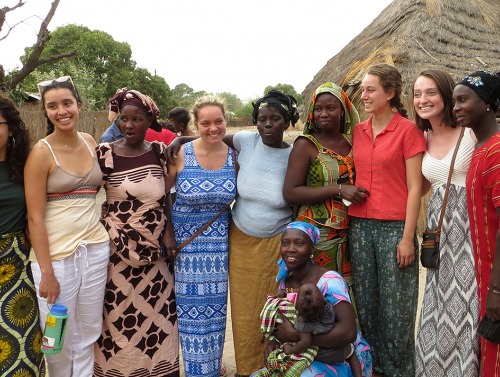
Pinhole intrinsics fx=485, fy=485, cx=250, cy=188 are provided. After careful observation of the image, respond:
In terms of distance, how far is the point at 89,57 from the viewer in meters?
27.5

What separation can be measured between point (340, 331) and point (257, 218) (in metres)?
0.94

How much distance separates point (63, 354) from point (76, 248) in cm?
67

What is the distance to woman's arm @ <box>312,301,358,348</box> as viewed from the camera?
8.58ft

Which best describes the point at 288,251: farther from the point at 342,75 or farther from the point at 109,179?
the point at 342,75

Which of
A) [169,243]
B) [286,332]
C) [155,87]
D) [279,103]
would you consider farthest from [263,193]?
[155,87]

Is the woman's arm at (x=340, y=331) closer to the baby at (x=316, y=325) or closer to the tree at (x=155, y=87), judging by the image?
the baby at (x=316, y=325)

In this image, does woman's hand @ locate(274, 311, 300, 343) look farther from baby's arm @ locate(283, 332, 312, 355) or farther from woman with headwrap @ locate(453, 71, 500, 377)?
woman with headwrap @ locate(453, 71, 500, 377)

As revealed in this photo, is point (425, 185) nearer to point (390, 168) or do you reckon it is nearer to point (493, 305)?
point (390, 168)

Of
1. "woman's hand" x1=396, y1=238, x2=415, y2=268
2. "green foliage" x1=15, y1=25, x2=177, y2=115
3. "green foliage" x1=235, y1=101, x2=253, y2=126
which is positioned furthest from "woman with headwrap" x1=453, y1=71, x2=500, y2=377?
"green foliage" x1=15, y1=25, x2=177, y2=115

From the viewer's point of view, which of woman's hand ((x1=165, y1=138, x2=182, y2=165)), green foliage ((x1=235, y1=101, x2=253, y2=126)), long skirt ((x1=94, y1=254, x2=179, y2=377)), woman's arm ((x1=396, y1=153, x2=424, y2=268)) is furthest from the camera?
green foliage ((x1=235, y1=101, x2=253, y2=126))

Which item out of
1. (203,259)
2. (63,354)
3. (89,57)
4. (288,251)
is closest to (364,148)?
(288,251)

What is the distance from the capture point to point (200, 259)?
10.7ft

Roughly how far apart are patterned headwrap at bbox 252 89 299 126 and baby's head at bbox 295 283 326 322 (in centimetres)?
119

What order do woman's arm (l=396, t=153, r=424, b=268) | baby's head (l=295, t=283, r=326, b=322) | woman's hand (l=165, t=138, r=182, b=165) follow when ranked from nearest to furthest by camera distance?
baby's head (l=295, t=283, r=326, b=322)
woman's arm (l=396, t=153, r=424, b=268)
woman's hand (l=165, t=138, r=182, b=165)
